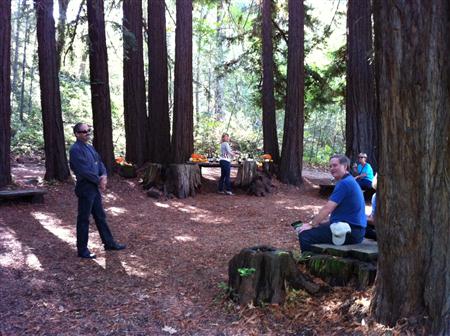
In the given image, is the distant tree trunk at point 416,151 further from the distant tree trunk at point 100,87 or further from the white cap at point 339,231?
the distant tree trunk at point 100,87

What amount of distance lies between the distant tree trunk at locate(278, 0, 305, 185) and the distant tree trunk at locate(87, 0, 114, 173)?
5.19 metres

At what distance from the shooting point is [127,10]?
46.4ft

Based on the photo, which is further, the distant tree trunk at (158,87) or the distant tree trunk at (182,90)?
the distant tree trunk at (158,87)

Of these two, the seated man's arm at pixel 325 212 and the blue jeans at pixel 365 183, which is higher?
the seated man's arm at pixel 325 212

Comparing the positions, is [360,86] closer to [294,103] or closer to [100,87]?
[294,103]

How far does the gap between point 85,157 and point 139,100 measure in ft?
26.5

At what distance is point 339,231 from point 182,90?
873 cm

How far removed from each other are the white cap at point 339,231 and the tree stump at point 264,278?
0.68 metres

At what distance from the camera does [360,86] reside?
40.8 ft

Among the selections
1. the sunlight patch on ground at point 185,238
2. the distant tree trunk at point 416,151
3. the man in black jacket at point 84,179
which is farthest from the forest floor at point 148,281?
the distant tree trunk at point 416,151

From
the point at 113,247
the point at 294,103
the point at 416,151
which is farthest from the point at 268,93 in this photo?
the point at 416,151

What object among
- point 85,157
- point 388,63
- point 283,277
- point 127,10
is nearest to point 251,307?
point 283,277

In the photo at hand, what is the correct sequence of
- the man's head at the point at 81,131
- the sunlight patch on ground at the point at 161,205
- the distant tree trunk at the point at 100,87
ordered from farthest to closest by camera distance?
the distant tree trunk at the point at 100,87, the sunlight patch on ground at the point at 161,205, the man's head at the point at 81,131

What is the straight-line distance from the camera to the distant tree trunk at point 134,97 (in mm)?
13828
